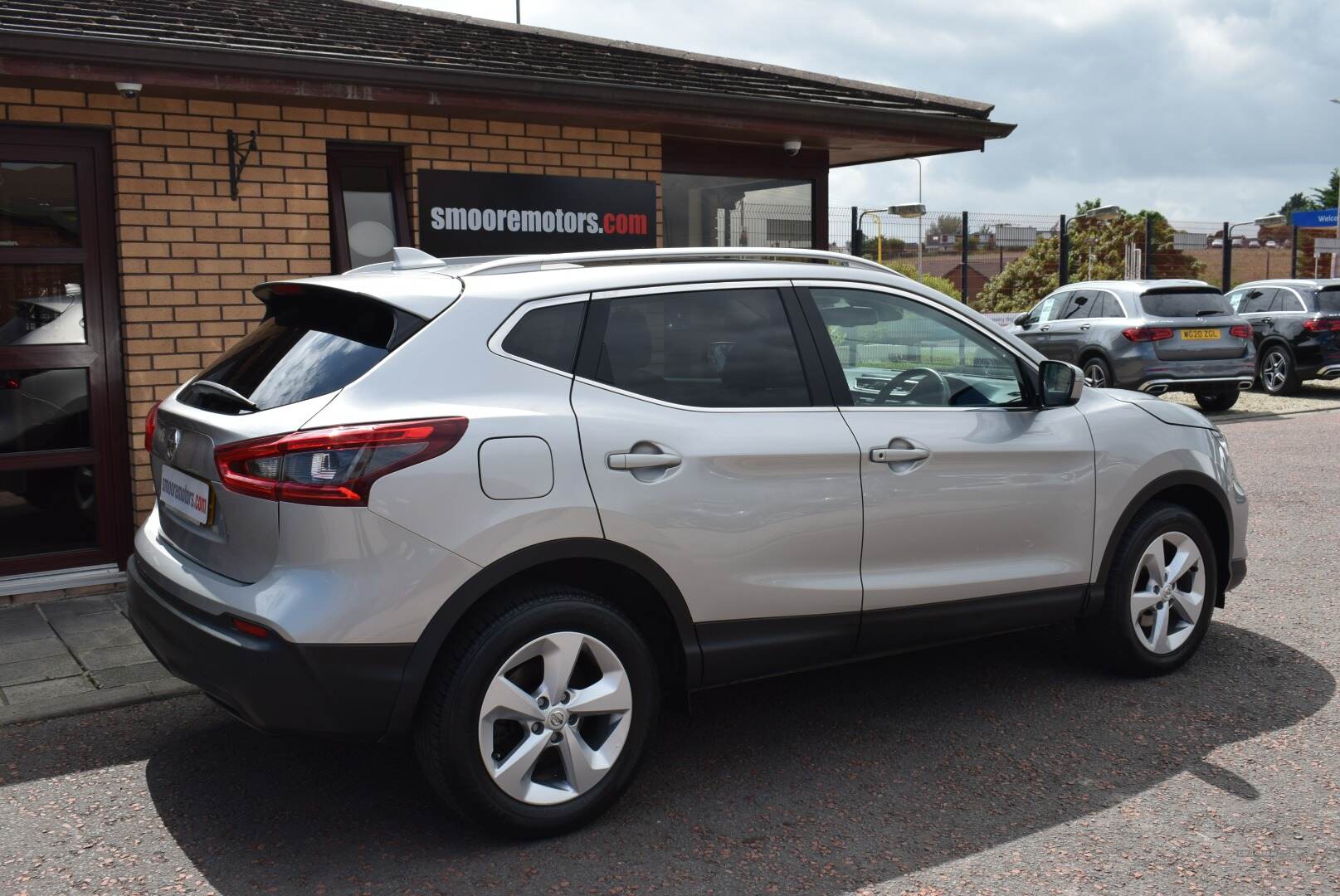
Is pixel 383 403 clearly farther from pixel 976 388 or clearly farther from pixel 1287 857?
pixel 1287 857

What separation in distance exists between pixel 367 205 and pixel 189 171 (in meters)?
1.18

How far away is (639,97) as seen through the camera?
7848 mm

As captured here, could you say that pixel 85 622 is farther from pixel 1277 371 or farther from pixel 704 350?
pixel 1277 371

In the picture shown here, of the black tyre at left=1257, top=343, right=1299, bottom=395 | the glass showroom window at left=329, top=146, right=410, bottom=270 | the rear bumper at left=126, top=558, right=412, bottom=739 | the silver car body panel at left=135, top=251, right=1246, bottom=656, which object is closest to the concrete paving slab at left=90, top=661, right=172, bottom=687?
the silver car body panel at left=135, top=251, right=1246, bottom=656

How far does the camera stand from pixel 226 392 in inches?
153

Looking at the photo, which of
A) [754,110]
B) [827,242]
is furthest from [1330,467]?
[754,110]

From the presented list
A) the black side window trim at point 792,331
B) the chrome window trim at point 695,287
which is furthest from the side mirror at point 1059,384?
the chrome window trim at point 695,287

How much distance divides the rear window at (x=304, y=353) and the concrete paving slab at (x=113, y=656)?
1.87 m

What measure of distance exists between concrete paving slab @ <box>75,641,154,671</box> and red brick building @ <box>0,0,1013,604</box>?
1257 mm

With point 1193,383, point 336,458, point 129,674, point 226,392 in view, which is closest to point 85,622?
point 129,674

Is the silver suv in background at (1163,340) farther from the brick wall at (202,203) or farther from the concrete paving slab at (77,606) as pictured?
the concrete paving slab at (77,606)

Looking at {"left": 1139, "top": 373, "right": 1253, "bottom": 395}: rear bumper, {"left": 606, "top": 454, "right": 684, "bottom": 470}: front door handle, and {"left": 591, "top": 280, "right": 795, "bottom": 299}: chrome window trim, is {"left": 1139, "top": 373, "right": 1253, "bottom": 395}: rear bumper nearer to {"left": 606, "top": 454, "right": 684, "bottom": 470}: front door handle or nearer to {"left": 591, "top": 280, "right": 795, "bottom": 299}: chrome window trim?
{"left": 591, "top": 280, "right": 795, "bottom": 299}: chrome window trim

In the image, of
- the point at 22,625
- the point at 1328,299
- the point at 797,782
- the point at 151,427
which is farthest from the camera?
the point at 1328,299

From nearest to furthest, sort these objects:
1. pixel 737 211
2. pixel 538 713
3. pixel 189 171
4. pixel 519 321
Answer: pixel 538 713 → pixel 519 321 → pixel 189 171 → pixel 737 211
